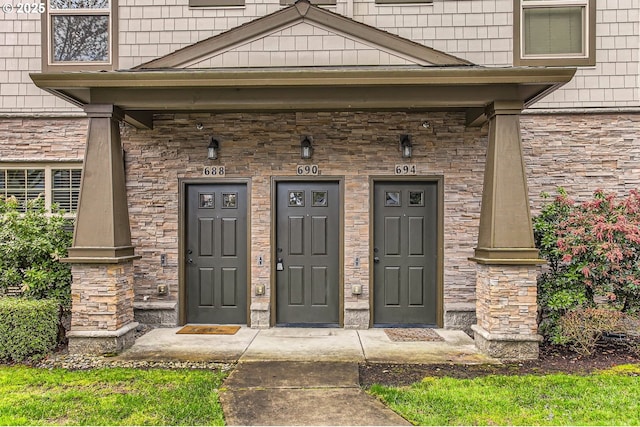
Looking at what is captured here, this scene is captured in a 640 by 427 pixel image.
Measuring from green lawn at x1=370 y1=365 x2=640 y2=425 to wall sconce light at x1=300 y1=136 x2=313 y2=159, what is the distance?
11.5ft

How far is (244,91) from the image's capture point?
216 inches

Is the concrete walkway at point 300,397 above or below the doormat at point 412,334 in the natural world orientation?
above

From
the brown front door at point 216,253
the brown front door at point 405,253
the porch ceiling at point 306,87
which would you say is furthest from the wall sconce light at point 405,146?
the brown front door at point 216,253

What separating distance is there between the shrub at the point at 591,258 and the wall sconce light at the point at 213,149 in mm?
4575

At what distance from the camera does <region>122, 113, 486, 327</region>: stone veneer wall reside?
6.62 meters

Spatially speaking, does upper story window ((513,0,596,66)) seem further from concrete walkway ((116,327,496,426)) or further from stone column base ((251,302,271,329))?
stone column base ((251,302,271,329))

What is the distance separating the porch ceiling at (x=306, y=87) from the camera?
5.11 m

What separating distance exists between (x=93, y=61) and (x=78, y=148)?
4.48 ft

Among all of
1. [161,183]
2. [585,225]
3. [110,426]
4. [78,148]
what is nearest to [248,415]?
[110,426]

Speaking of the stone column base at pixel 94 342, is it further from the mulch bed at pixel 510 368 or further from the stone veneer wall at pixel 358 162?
the mulch bed at pixel 510 368

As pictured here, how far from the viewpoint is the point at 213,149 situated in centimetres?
659

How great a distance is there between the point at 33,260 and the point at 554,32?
26.3ft

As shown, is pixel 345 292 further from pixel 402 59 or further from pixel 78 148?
pixel 78 148

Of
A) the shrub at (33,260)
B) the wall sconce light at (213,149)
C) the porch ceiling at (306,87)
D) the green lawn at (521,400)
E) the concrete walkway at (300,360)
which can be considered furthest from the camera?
the wall sconce light at (213,149)
